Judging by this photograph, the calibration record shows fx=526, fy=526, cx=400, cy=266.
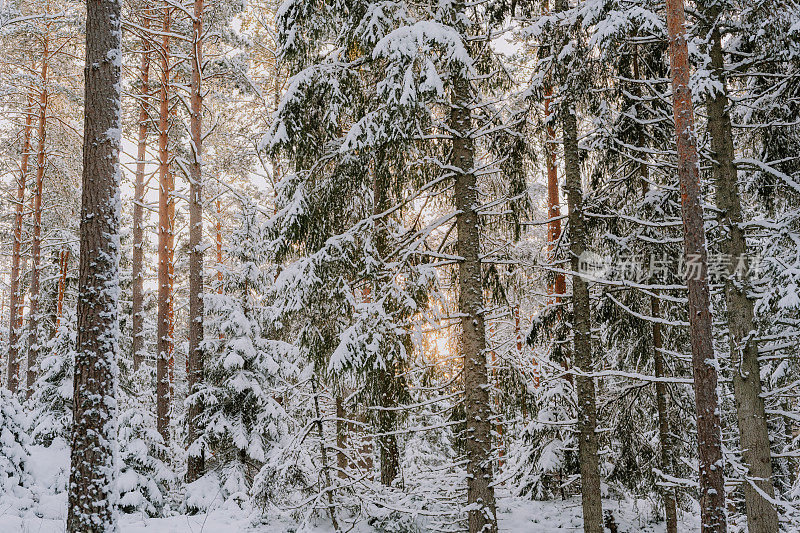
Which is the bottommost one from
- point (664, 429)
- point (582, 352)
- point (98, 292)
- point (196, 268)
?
point (664, 429)

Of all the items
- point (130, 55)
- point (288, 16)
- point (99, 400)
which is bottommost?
point (99, 400)

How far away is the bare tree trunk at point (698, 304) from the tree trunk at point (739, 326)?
1790 mm

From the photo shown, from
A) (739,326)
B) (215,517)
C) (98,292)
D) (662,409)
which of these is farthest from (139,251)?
(739,326)

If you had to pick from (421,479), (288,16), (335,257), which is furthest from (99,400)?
(288,16)

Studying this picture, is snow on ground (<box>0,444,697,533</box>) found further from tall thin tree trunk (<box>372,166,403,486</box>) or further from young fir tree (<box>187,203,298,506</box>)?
tall thin tree trunk (<box>372,166,403,486</box>)

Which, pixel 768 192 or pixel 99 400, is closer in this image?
pixel 99 400

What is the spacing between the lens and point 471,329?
7.62 m

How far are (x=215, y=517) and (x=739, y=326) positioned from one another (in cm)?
1015

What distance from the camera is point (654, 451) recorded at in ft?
35.2

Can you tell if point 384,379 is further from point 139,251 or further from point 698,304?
point 139,251

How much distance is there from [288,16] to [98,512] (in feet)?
23.1

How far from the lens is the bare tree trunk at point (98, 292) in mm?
5691

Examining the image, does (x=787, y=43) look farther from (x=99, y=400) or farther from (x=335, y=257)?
(x=99, y=400)

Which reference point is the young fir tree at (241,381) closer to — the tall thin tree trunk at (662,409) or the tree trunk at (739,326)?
the tall thin tree trunk at (662,409)
